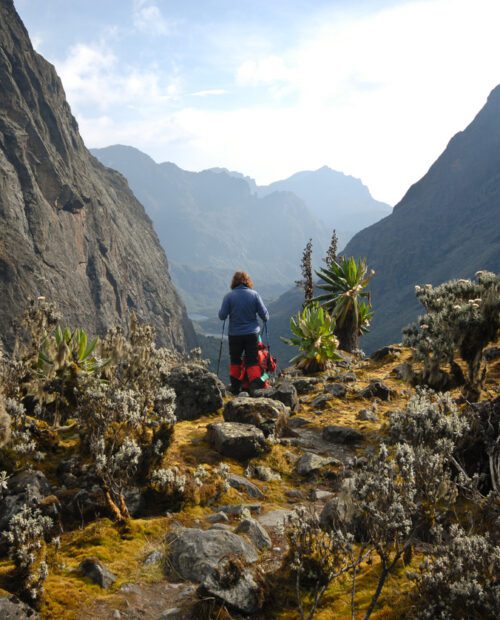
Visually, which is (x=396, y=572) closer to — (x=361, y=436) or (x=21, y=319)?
(x=361, y=436)

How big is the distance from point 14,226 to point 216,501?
4397 inches

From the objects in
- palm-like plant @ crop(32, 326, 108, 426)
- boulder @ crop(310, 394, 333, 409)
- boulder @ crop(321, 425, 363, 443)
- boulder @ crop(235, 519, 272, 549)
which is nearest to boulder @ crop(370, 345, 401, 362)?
boulder @ crop(310, 394, 333, 409)

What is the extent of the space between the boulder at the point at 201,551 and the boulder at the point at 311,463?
2500 mm

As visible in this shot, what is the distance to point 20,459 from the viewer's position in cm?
622

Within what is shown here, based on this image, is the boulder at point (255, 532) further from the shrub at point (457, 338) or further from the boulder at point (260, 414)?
the shrub at point (457, 338)

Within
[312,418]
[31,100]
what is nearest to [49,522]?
[312,418]

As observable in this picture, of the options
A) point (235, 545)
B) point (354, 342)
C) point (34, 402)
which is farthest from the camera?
point (354, 342)

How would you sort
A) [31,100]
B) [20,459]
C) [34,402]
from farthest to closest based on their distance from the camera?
[31,100] → [34,402] → [20,459]

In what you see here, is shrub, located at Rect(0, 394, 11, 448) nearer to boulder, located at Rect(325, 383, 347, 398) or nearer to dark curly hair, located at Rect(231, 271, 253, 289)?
dark curly hair, located at Rect(231, 271, 253, 289)

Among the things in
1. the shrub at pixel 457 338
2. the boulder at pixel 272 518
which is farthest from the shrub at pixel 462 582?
the shrub at pixel 457 338

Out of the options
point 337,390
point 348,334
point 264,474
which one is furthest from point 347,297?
point 264,474

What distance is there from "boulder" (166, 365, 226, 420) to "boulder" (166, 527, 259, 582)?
5.32m

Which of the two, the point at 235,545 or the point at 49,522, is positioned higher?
the point at 49,522

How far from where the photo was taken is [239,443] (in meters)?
7.78
